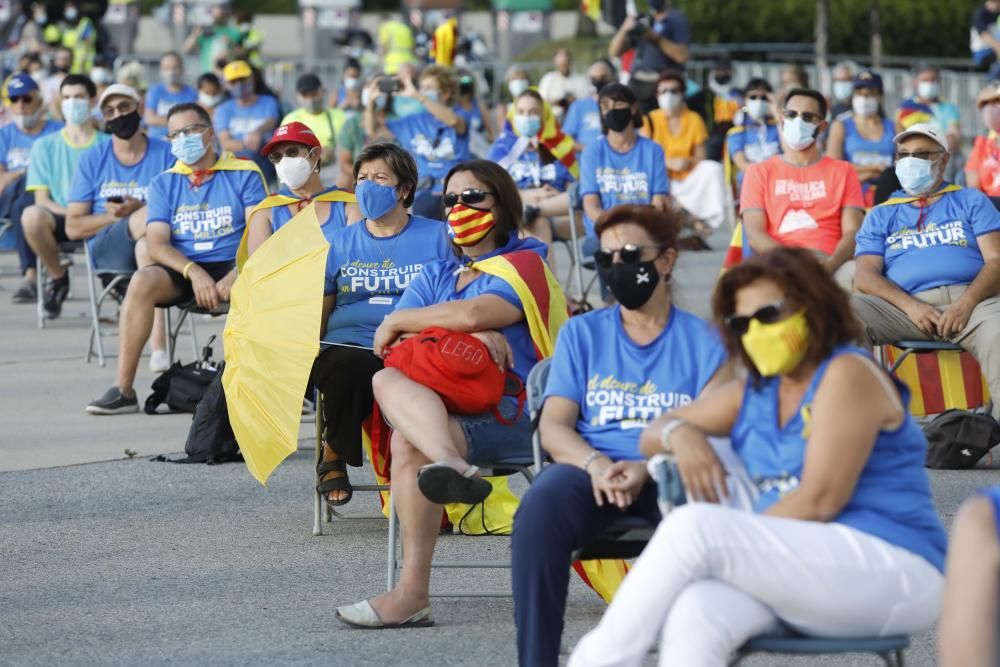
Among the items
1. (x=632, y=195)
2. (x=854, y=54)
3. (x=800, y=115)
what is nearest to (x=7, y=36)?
(x=854, y=54)

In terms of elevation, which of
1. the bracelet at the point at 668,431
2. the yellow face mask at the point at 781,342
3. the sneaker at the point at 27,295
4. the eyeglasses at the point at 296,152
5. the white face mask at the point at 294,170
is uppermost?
the eyeglasses at the point at 296,152

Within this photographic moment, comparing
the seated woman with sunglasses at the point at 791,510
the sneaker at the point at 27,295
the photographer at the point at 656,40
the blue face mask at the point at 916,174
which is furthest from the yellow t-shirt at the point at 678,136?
the seated woman with sunglasses at the point at 791,510

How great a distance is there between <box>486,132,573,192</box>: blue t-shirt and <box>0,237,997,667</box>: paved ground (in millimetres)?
4375

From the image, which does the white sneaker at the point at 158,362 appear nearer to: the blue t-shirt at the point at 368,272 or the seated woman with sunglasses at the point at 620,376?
the blue t-shirt at the point at 368,272

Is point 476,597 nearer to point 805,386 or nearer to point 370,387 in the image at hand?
point 370,387

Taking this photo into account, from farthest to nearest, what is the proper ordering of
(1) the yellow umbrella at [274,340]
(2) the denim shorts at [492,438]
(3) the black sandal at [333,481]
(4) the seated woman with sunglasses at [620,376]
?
1. (3) the black sandal at [333,481]
2. (1) the yellow umbrella at [274,340]
3. (2) the denim shorts at [492,438]
4. (4) the seated woman with sunglasses at [620,376]

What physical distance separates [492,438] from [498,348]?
315 millimetres

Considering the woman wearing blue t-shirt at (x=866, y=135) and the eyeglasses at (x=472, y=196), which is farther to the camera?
the woman wearing blue t-shirt at (x=866, y=135)

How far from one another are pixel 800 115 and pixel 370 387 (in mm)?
4103

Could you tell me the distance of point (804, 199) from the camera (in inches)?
378

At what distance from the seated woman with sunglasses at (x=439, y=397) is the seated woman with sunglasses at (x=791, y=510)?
1317 millimetres

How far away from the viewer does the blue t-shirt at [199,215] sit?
31.1 feet

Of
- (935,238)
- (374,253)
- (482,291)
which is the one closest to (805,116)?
(935,238)

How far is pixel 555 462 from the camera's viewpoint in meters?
5.00
